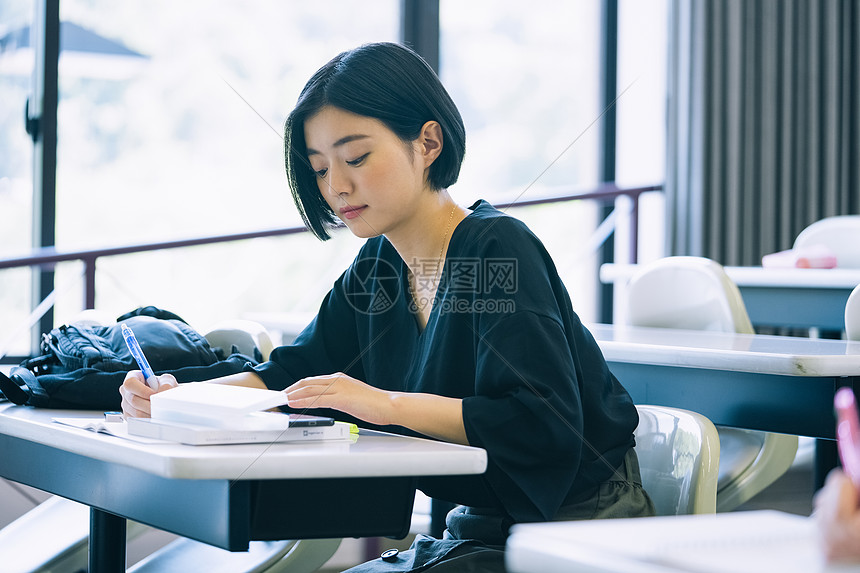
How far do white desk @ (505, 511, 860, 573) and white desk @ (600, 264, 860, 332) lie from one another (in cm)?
182

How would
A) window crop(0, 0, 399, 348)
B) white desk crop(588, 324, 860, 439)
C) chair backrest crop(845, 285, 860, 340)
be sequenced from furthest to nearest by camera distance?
window crop(0, 0, 399, 348)
chair backrest crop(845, 285, 860, 340)
white desk crop(588, 324, 860, 439)

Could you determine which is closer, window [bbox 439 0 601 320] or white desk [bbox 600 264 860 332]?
white desk [bbox 600 264 860 332]

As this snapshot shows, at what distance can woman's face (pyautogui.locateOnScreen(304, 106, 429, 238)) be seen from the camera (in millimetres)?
1309

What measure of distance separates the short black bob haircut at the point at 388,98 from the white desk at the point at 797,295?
1310mm

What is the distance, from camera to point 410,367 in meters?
1.37

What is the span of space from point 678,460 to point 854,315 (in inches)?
29.7

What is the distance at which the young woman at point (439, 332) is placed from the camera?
1.11 metres

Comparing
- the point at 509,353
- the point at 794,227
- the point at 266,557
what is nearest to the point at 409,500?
the point at 509,353

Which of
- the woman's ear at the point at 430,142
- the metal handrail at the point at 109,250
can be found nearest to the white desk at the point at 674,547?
the woman's ear at the point at 430,142

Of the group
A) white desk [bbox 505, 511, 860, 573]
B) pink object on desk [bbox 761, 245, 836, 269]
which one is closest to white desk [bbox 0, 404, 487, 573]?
white desk [bbox 505, 511, 860, 573]

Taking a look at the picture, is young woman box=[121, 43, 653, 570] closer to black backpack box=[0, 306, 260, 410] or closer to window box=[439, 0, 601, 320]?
black backpack box=[0, 306, 260, 410]

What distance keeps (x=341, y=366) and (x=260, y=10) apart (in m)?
3.96

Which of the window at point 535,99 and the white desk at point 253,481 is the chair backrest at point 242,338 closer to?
the white desk at point 253,481

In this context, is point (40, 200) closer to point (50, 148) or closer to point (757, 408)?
point (50, 148)
